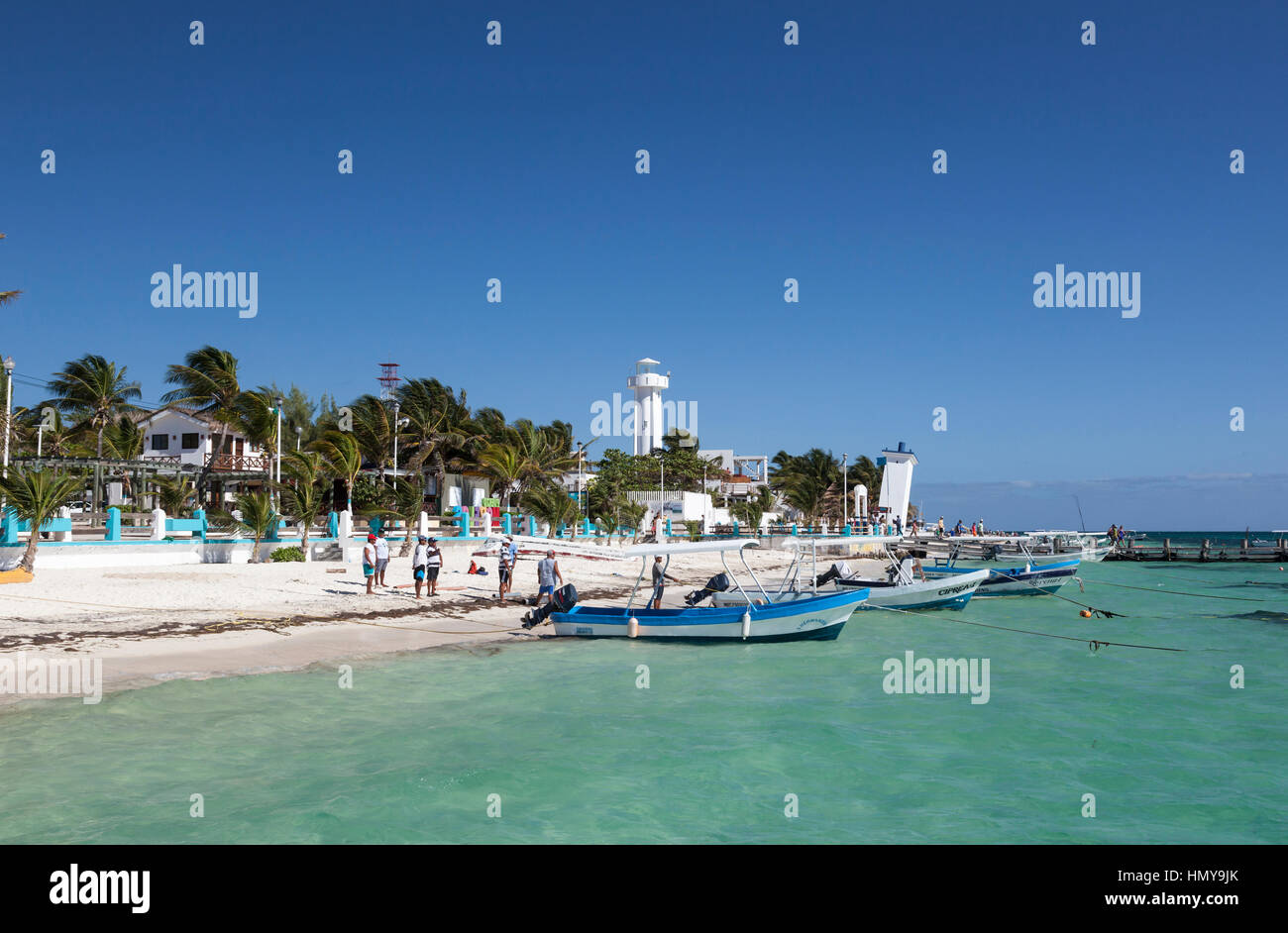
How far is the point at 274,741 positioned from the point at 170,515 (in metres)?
33.7

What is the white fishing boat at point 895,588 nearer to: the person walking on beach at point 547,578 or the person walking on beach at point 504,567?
the person walking on beach at point 547,578

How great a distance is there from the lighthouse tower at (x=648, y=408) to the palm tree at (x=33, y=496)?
7111 centimetres

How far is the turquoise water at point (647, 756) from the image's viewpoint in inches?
361

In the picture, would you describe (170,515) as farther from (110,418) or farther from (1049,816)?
(1049,816)

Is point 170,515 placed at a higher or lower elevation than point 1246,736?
higher

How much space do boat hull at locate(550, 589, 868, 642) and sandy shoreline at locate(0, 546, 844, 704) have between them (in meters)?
2.01

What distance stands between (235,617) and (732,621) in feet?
35.9

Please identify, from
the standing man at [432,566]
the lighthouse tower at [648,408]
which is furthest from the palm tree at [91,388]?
the lighthouse tower at [648,408]

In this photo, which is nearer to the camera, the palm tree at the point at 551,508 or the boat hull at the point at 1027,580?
the boat hull at the point at 1027,580

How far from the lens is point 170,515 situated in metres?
40.3

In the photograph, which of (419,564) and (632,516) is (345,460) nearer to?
(419,564)

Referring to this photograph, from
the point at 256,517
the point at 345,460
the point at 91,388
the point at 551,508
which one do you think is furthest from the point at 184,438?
the point at 256,517
